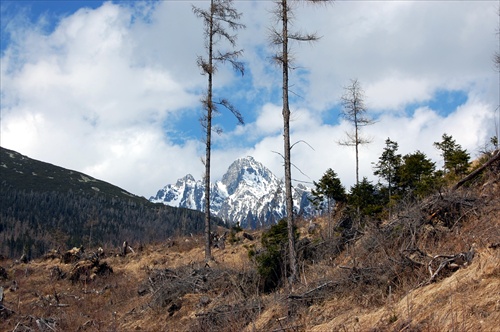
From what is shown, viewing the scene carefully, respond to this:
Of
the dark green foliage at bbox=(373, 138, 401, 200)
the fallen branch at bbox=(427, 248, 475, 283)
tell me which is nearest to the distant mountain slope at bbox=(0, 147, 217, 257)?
the dark green foliage at bbox=(373, 138, 401, 200)

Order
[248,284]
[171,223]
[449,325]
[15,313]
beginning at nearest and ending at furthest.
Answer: [449,325] < [248,284] < [15,313] < [171,223]

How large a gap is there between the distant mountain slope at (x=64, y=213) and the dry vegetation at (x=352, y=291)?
319ft

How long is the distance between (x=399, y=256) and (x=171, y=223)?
150768 mm

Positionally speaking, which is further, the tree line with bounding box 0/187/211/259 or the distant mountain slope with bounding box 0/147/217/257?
the tree line with bounding box 0/187/211/259

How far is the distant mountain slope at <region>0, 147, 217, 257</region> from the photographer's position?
123m

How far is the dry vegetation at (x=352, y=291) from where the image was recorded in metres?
5.50

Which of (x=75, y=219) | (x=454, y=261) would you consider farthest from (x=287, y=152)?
(x=75, y=219)

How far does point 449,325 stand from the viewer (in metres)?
4.83

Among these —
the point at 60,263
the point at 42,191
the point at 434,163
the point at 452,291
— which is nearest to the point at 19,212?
the point at 42,191

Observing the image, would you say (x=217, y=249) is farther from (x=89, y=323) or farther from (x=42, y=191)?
(x=42, y=191)

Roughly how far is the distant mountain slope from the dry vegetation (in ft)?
319

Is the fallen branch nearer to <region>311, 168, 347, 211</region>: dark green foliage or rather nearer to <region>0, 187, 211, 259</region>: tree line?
<region>311, 168, 347, 211</region>: dark green foliage

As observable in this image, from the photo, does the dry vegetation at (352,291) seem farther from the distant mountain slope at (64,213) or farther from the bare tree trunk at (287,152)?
the distant mountain slope at (64,213)

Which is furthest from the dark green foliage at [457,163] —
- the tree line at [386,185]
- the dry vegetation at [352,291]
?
the dry vegetation at [352,291]
